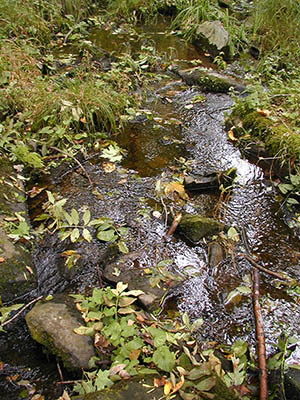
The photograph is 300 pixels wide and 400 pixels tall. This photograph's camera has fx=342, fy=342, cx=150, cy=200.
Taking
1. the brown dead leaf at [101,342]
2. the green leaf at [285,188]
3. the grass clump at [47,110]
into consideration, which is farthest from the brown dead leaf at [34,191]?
the green leaf at [285,188]

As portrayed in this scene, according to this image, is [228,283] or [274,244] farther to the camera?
[274,244]

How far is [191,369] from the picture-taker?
182 centimetres

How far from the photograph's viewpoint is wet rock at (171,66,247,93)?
16.4 feet

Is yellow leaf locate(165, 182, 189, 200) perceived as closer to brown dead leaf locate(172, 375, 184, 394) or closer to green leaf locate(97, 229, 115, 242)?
green leaf locate(97, 229, 115, 242)

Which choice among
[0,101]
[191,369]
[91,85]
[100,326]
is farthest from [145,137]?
[191,369]

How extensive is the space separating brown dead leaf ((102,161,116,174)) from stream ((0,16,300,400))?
0.03 m

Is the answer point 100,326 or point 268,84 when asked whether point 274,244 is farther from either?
point 268,84

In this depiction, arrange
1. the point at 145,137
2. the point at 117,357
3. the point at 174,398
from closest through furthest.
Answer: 1. the point at 174,398
2. the point at 117,357
3. the point at 145,137

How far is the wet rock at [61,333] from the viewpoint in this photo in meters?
1.99

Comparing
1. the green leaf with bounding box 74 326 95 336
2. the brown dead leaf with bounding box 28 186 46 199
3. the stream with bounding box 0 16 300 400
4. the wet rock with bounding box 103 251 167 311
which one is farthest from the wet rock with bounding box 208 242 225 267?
the brown dead leaf with bounding box 28 186 46 199

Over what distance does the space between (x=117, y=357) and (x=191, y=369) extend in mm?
442

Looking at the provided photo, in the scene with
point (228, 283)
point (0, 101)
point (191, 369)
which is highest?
point (0, 101)

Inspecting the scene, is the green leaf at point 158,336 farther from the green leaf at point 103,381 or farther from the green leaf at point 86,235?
the green leaf at point 86,235

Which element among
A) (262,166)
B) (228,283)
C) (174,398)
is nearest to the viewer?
(174,398)
